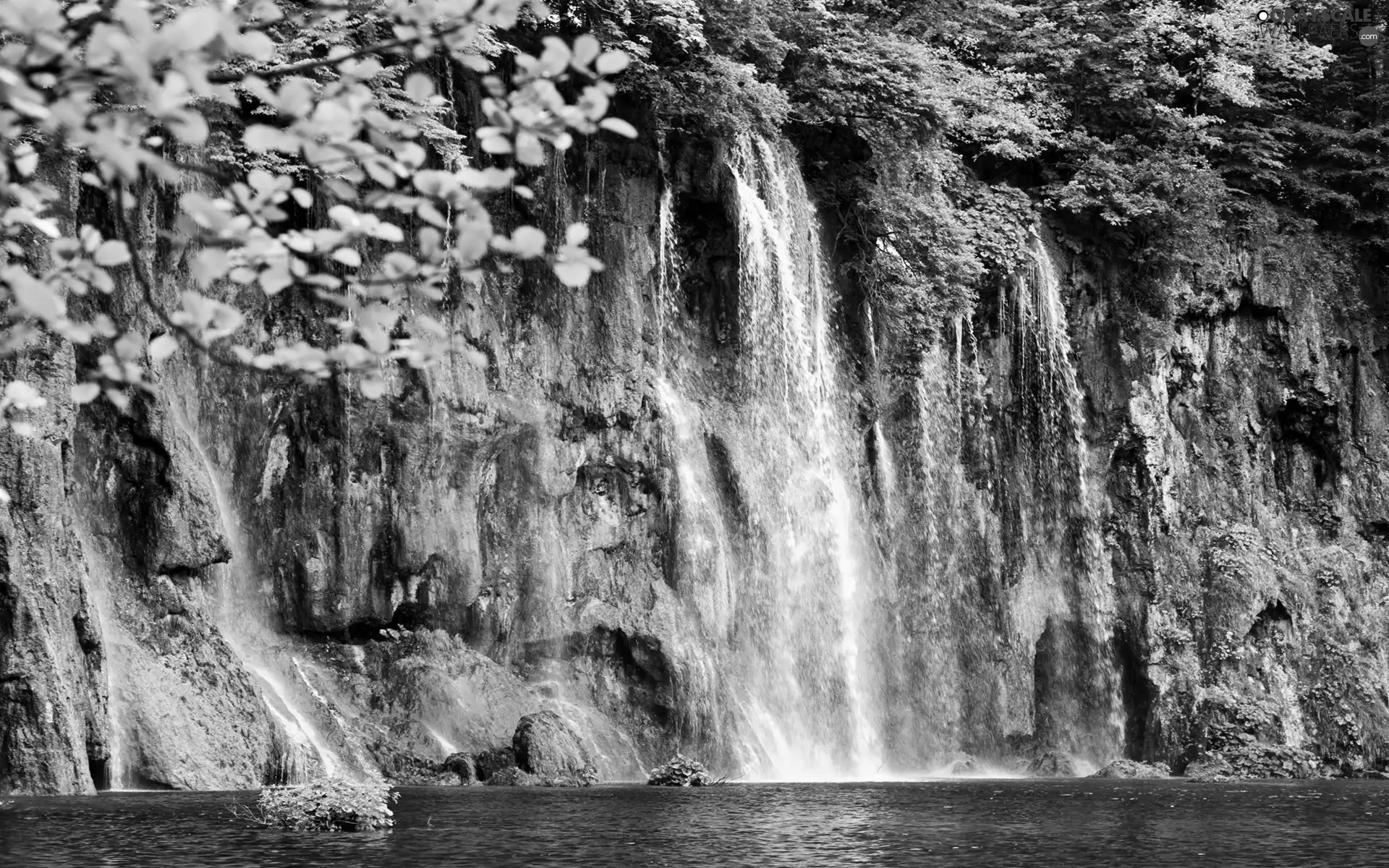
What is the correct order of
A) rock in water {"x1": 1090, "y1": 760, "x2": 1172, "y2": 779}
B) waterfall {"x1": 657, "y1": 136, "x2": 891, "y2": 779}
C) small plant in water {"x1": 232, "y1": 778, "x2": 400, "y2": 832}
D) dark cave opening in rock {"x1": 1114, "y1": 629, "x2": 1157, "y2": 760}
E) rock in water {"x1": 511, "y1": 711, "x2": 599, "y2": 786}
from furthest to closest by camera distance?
dark cave opening in rock {"x1": 1114, "y1": 629, "x2": 1157, "y2": 760} → rock in water {"x1": 1090, "y1": 760, "x2": 1172, "y2": 779} → waterfall {"x1": 657, "y1": 136, "x2": 891, "y2": 779} → rock in water {"x1": 511, "y1": 711, "x2": 599, "y2": 786} → small plant in water {"x1": 232, "y1": 778, "x2": 400, "y2": 832}

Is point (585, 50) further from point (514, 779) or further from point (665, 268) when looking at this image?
point (665, 268)

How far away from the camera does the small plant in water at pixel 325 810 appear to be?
1377cm

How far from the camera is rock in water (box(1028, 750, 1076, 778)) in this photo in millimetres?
27312

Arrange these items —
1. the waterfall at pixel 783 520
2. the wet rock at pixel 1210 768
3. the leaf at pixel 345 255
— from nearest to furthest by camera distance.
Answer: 1. the leaf at pixel 345 255
2. the waterfall at pixel 783 520
3. the wet rock at pixel 1210 768

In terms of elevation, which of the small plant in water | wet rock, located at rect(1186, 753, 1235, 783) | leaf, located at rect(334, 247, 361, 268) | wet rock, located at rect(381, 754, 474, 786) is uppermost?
leaf, located at rect(334, 247, 361, 268)

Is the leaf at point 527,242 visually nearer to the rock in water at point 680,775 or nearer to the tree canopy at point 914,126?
the tree canopy at point 914,126

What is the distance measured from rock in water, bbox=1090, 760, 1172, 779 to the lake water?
24.4 ft

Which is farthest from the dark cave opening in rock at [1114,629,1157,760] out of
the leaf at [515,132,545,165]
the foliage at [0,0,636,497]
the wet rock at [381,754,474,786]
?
the leaf at [515,132,545,165]

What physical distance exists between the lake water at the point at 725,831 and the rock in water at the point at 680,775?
50.4 inches

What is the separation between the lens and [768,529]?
25938 mm

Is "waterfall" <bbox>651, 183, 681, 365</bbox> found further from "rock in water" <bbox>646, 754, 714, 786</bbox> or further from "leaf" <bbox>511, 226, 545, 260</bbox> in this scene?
"leaf" <bbox>511, 226, 545, 260</bbox>

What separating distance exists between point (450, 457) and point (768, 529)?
5.99 m

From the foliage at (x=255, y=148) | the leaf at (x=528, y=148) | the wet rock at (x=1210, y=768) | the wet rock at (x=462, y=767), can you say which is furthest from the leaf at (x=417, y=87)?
the wet rock at (x=1210, y=768)

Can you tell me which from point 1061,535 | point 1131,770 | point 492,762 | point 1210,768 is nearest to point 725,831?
point 492,762
